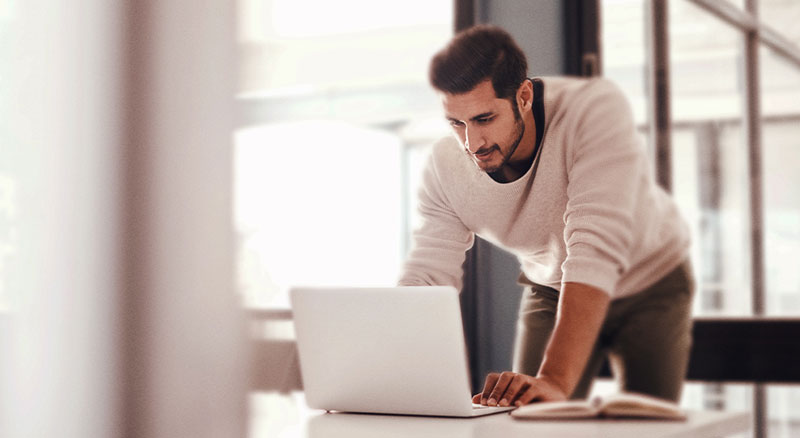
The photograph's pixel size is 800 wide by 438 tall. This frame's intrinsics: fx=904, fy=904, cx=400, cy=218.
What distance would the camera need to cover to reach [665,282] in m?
1.67

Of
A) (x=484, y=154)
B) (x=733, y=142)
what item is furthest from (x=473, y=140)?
(x=733, y=142)

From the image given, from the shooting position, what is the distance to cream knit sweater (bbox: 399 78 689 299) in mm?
1591

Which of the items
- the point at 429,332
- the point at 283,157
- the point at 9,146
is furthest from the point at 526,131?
the point at 9,146

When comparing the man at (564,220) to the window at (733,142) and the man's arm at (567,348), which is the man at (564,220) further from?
the window at (733,142)

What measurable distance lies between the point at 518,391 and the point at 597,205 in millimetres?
353

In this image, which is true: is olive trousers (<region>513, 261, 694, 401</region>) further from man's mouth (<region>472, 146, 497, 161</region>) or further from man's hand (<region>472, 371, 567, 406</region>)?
man's mouth (<region>472, 146, 497, 161</region>)

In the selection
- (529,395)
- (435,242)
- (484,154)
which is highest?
(484,154)

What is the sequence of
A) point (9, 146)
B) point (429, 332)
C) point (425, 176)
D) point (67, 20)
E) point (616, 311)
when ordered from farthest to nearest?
point (67, 20)
point (9, 146)
point (425, 176)
point (616, 311)
point (429, 332)

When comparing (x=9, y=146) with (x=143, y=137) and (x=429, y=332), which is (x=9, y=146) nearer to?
(x=143, y=137)

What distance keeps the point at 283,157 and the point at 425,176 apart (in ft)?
2.52

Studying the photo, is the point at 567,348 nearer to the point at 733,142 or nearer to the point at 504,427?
the point at 504,427

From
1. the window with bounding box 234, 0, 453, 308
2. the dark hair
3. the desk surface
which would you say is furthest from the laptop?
the window with bounding box 234, 0, 453, 308

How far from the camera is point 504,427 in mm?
1242

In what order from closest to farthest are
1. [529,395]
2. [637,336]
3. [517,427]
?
[517,427] < [529,395] < [637,336]
